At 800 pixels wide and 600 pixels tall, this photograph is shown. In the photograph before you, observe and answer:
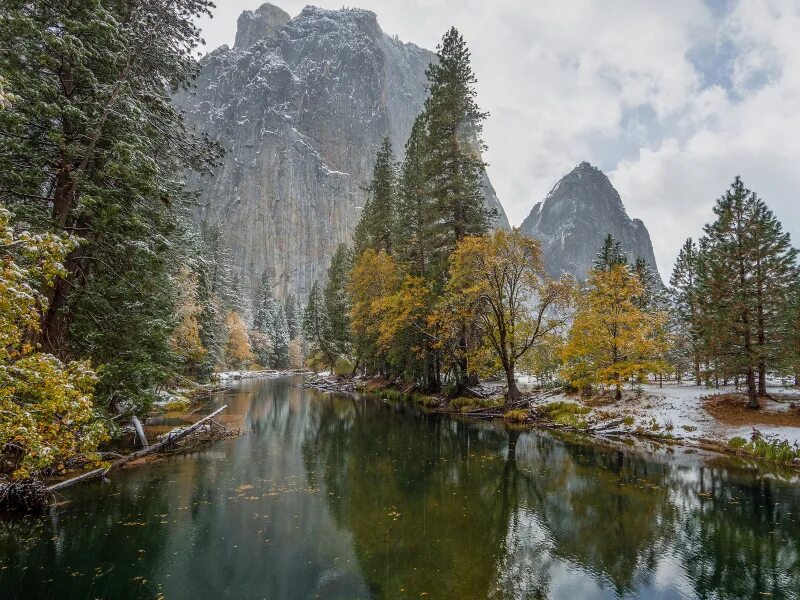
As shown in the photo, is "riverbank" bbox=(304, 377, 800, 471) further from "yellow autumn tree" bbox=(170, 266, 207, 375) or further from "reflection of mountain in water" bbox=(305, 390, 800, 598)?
"yellow autumn tree" bbox=(170, 266, 207, 375)

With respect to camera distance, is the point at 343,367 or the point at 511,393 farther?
the point at 343,367

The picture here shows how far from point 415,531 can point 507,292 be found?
1812 cm

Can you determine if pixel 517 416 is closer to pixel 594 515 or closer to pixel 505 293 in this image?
pixel 505 293

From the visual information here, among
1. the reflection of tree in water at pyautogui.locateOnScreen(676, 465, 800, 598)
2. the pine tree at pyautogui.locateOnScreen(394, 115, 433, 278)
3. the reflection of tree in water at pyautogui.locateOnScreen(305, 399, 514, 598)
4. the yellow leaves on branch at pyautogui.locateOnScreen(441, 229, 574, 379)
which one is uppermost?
the pine tree at pyautogui.locateOnScreen(394, 115, 433, 278)

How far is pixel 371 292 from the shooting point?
3609cm

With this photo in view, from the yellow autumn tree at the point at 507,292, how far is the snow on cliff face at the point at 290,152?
458 feet

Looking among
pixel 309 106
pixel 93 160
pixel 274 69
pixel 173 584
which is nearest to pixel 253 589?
pixel 173 584

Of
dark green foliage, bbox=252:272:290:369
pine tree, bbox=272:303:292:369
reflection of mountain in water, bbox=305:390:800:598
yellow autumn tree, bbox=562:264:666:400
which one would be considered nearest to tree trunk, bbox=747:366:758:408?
yellow autumn tree, bbox=562:264:666:400

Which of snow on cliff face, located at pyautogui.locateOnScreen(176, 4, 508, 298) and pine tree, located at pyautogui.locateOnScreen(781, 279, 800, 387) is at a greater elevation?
snow on cliff face, located at pyautogui.locateOnScreen(176, 4, 508, 298)

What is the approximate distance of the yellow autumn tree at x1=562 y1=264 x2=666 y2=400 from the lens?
943 inches

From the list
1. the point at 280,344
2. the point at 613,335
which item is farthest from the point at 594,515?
the point at 280,344

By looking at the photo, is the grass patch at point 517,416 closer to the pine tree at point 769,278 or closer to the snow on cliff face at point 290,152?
the pine tree at point 769,278

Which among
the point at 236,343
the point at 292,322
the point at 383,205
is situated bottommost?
the point at 236,343

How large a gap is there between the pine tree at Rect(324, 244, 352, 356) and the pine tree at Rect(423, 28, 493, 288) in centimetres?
2056
